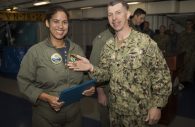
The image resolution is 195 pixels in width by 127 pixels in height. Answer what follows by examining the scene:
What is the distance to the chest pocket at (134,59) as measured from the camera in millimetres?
1859

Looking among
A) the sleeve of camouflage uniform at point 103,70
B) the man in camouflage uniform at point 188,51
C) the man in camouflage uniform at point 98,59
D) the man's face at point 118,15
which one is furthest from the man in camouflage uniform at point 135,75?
the man in camouflage uniform at point 188,51

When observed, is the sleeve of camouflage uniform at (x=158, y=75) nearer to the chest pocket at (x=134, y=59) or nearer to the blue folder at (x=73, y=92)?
the chest pocket at (x=134, y=59)

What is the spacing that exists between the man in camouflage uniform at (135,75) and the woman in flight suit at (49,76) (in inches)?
5.2

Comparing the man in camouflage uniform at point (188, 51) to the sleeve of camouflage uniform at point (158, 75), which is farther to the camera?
the man in camouflage uniform at point (188, 51)

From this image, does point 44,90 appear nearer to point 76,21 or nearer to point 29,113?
point 29,113

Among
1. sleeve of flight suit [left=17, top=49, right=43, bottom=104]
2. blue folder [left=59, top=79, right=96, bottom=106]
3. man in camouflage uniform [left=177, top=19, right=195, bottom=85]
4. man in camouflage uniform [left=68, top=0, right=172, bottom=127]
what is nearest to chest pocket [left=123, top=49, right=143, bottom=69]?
man in camouflage uniform [left=68, top=0, right=172, bottom=127]

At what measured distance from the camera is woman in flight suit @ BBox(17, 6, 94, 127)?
6.27ft

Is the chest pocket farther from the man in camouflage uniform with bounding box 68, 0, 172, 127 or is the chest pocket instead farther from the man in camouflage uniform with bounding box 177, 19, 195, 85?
the man in camouflage uniform with bounding box 177, 19, 195, 85

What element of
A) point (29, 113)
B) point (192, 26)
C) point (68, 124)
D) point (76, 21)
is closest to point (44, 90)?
point (68, 124)

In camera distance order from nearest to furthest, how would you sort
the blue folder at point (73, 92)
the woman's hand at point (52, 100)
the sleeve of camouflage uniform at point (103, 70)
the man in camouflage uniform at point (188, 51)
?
the blue folder at point (73, 92) → the woman's hand at point (52, 100) → the sleeve of camouflage uniform at point (103, 70) → the man in camouflage uniform at point (188, 51)

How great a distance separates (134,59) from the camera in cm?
187

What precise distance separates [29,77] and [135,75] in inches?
35.4

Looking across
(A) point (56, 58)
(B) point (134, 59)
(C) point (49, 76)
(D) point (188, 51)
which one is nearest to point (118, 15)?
(B) point (134, 59)

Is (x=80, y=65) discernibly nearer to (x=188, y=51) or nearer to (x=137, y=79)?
(x=137, y=79)
